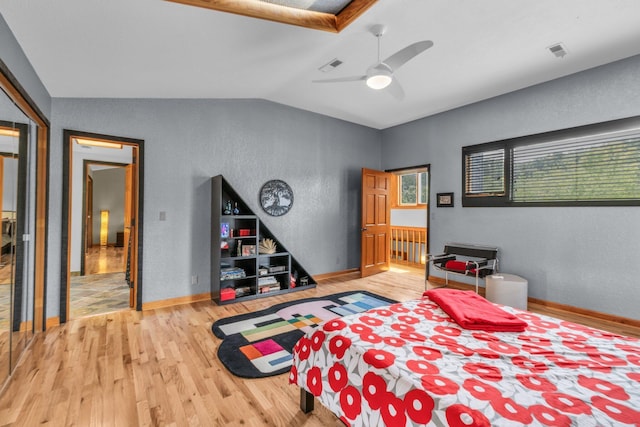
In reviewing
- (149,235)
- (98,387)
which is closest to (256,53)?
(149,235)

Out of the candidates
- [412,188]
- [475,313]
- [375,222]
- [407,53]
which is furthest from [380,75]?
[412,188]

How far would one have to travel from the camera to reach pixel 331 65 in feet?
11.4

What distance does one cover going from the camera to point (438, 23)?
107 inches

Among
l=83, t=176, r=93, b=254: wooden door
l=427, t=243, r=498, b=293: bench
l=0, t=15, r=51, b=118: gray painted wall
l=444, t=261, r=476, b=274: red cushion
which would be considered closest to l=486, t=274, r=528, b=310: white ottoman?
l=427, t=243, r=498, b=293: bench

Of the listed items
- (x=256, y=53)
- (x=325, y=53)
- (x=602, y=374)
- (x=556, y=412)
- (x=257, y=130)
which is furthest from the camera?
(x=257, y=130)

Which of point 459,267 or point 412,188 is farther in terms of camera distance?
point 412,188

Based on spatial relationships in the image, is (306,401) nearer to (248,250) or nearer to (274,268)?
(248,250)

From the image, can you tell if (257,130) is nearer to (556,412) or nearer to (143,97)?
(143,97)

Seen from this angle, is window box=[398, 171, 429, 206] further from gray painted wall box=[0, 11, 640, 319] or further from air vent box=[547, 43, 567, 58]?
air vent box=[547, 43, 567, 58]

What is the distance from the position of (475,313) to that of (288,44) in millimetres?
2748

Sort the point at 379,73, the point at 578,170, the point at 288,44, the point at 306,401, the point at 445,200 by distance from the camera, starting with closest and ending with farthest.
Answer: the point at 306,401 → the point at 379,73 → the point at 288,44 → the point at 578,170 → the point at 445,200

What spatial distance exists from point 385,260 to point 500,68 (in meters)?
3.83

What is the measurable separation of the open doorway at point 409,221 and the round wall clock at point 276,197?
7.95ft

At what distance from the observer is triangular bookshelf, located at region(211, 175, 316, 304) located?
407 centimetres
